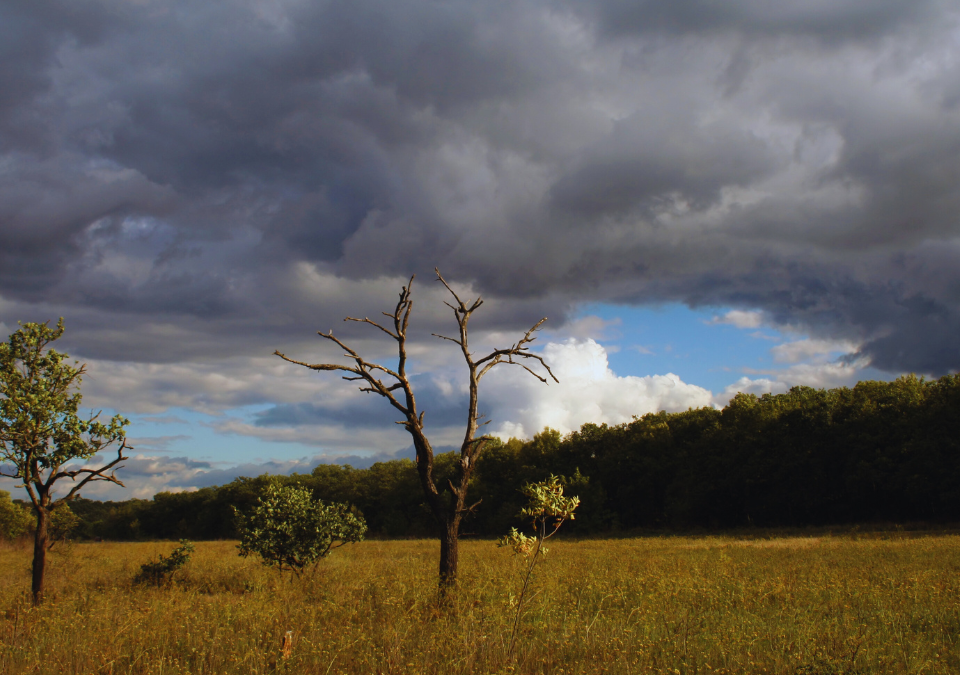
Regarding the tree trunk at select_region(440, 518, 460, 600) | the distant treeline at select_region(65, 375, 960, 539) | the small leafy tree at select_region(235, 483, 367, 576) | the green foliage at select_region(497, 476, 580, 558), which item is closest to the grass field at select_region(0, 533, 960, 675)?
the tree trunk at select_region(440, 518, 460, 600)

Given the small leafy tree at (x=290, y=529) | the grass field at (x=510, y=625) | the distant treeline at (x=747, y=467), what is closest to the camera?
the grass field at (x=510, y=625)

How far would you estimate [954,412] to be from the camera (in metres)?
41.3

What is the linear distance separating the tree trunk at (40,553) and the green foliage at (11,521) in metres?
36.6

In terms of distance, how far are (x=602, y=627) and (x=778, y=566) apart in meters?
12.6

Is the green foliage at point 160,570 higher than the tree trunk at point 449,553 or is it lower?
lower

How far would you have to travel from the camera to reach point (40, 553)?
41.3 feet

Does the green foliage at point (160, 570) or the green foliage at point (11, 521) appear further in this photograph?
the green foliage at point (11, 521)

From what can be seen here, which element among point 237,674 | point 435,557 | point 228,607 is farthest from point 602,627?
point 435,557


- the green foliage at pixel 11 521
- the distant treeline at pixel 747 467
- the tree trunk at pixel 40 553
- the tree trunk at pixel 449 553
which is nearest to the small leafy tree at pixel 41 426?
the tree trunk at pixel 40 553

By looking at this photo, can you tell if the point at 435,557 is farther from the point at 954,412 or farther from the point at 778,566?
the point at 954,412

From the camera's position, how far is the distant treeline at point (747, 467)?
4259cm

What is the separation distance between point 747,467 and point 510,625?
4752cm

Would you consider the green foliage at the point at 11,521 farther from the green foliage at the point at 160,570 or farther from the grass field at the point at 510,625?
the green foliage at the point at 160,570

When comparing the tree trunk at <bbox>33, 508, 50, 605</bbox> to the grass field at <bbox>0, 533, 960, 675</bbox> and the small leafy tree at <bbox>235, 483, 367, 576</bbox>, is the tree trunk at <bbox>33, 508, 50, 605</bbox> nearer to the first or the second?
the grass field at <bbox>0, 533, 960, 675</bbox>
